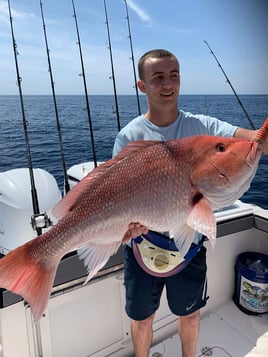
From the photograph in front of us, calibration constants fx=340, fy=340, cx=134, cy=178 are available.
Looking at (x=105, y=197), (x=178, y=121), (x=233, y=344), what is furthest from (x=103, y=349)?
(x=178, y=121)

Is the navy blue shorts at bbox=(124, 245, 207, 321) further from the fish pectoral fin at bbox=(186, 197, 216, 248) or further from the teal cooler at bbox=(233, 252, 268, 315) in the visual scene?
the teal cooler at bbox=(233, 252, 268, 315)

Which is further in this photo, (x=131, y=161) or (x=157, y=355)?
(x=157, y=355)

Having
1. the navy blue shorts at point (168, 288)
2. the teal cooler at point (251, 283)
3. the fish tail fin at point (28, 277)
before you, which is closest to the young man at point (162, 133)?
the navy blue shorts at point (168, 288)

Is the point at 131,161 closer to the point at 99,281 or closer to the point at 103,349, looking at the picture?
the point at 99,281

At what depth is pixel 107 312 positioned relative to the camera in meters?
2.18

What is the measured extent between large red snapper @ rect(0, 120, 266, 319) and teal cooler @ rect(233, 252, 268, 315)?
143 centimetres

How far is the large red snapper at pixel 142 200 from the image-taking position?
1193 millimetres

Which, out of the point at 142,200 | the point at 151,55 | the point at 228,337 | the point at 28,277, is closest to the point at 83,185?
the point at 142,200

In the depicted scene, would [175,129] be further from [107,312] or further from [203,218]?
[107,312]

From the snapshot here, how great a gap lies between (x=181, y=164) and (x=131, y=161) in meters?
0.20

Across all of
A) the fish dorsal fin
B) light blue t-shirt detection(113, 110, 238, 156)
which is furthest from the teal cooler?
the fish dorsal fin

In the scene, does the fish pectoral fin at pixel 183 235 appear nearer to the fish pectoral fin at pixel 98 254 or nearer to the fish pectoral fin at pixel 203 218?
the fish pectoral fin at pixel 203 218

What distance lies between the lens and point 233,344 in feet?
7.69

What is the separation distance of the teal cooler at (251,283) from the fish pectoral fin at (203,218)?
1505 millimetres
